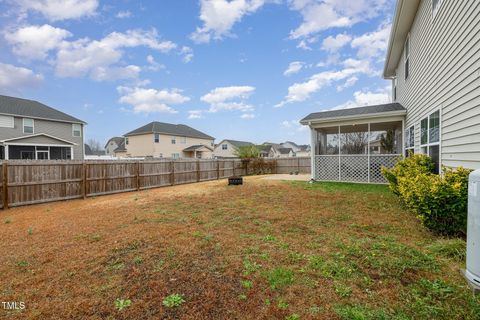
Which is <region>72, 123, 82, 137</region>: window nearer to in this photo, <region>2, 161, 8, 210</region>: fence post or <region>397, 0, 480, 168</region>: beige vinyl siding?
<region>2, 161, 8, 210</region>: fence post

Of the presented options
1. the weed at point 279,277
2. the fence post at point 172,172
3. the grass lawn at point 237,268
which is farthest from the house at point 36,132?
the weed at point 279,277

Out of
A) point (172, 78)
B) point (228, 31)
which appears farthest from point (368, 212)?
point (172, 78)

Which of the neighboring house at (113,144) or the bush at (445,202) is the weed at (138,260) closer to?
the bush at (445,202)

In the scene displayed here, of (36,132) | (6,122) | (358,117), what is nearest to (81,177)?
(358,117)

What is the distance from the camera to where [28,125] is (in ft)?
64.5

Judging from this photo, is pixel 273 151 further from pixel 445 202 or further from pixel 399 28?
pixel 445 202

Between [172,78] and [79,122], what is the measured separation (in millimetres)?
10535

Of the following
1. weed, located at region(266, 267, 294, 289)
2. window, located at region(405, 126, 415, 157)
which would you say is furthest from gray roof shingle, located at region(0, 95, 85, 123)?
window, located at region(405, 126, 415, 157)

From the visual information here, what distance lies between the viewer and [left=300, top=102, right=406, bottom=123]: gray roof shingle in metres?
9.99

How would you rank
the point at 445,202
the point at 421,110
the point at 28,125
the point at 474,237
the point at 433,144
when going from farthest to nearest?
the point at 28,125, the point at 421,110, the point at 433,144, the point at 445,202, the point at 474,237

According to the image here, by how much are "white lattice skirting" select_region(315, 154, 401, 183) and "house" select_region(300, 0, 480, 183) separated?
37mm

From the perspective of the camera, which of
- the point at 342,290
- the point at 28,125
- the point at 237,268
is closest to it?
the point at 342,290

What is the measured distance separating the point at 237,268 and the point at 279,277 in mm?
542

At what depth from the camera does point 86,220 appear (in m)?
5.70
